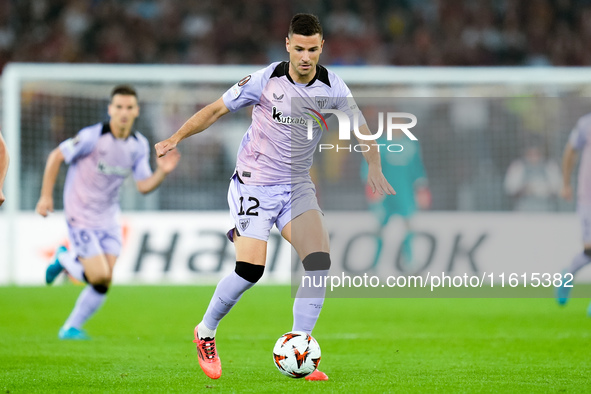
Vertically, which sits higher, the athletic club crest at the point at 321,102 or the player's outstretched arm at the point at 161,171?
the athletic club crest at the point at 321,102

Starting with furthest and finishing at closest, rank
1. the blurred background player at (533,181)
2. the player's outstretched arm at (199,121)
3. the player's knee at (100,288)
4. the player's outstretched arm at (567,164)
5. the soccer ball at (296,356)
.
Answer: the blurred background player at (533,181) → the player's outstretched arm at (567,164) → the player's knee at (100,288) → the player's outstretched arm at (199,121) → the soccer ball at (296,356)

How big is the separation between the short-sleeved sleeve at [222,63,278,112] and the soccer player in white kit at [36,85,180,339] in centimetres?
317

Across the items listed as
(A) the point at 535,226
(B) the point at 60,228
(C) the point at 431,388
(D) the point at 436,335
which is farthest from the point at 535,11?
(C) the point at 431,388

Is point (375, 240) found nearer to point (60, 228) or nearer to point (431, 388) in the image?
point (60, 228)

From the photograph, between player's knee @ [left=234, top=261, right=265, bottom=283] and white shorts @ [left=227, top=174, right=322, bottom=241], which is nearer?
player's knee @ [left=234, top=261, right=265, bottom=283]

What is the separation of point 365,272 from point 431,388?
10.1 meters

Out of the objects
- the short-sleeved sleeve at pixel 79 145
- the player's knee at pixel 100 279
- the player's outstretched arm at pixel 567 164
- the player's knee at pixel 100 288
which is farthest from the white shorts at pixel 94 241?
the player's outstretched arm at pixel 567 164

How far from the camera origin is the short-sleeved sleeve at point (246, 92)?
6441mm

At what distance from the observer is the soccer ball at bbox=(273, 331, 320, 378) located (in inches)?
241

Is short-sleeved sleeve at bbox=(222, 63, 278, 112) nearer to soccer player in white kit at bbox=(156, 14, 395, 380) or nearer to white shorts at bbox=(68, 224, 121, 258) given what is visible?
soccer player in white kit at bbox=(156, 14, 395, 380)

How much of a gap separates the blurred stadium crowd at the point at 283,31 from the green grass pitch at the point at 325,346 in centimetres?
826

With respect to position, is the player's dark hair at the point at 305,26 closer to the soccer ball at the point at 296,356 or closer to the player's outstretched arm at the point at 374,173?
the player's outstretched arm at the point at 374,173

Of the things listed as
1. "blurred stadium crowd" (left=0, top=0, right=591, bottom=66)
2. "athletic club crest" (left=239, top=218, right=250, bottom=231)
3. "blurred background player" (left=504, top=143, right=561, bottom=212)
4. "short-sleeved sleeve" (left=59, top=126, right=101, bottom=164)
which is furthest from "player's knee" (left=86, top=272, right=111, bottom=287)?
"blurred stadium crowd" (left=0, top=0, right=591, bottom=66)

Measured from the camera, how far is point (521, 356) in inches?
305
